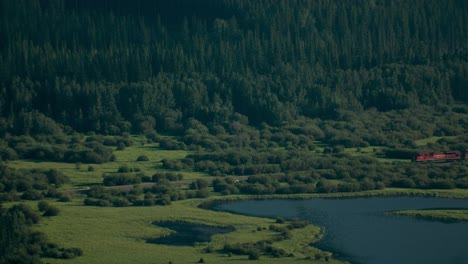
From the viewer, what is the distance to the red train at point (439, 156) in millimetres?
154875

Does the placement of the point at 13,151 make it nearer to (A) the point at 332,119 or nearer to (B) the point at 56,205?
(B) the point at 56,205

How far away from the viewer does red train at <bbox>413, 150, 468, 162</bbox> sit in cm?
15488

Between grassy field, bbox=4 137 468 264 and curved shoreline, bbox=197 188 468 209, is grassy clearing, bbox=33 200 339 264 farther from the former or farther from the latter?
curved shoreline, bbox=197 188 468 209

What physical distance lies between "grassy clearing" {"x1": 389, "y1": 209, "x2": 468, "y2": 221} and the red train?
2926 centimetres

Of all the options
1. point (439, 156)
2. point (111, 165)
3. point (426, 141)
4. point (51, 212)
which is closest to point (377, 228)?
point (51, 212)

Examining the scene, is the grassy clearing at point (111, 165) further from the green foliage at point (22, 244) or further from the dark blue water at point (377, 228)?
the green foliage at point (22, 244)

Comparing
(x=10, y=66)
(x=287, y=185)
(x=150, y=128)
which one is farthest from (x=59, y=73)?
(x=287, y=185)

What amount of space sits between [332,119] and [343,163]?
37206mm

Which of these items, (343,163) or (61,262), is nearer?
(61,262)

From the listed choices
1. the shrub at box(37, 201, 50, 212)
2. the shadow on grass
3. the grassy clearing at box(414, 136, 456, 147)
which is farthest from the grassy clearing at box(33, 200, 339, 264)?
the grassy clearing at box(414, 136, 456, 147)

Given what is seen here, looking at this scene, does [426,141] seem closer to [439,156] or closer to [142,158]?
[439,156]

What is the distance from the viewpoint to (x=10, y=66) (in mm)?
198625

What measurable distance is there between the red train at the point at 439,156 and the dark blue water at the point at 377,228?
801 inches

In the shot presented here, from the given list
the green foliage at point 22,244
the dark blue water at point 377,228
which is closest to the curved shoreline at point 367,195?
the dark blue water at point 377,228
